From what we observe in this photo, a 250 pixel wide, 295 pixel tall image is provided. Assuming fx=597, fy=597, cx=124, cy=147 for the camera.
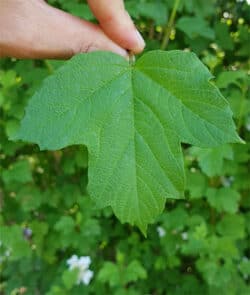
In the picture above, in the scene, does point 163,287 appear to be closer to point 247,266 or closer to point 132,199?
Answer: point 247,266

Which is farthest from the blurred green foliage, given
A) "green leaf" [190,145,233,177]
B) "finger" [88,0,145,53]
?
"finger" [88,0,145,53]

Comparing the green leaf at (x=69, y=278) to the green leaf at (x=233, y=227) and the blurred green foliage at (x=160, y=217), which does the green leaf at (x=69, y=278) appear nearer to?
the blurred green foliage at (x=160, y=217)

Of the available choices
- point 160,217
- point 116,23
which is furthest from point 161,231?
point 116,23

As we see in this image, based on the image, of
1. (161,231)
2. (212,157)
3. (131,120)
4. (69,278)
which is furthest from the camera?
(161,231)

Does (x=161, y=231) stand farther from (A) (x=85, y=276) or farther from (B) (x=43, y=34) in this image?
(B) (x=43, y=34)

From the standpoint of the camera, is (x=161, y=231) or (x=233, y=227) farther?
(x=161, y=231)

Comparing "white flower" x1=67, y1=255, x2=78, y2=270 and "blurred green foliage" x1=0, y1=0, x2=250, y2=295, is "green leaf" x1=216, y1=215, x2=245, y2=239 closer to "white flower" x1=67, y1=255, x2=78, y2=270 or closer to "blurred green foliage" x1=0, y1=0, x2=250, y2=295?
"blurred green foliage" x1=0, y1=0, x2=250, y2=295
